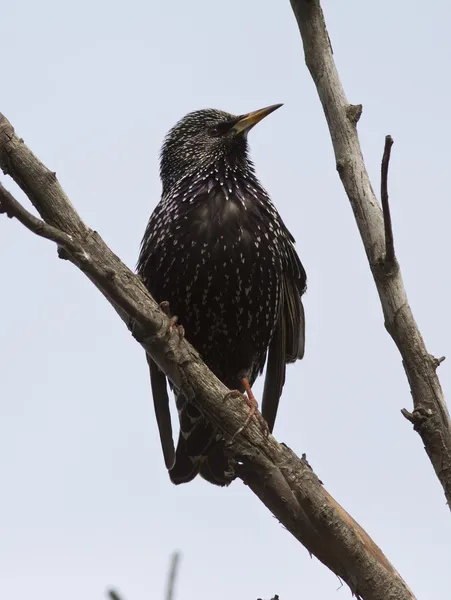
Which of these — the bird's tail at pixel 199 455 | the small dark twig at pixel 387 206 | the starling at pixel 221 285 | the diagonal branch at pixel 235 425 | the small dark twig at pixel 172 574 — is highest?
the starling at pixel 221 285

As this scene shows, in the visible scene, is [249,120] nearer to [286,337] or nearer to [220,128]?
[220,128]

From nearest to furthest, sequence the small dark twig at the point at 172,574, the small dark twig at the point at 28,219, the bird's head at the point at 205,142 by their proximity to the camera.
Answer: the small dark twig at the point at 172,574
the small dark twig at the point at 28,219
the bird's head at the point at 205,142

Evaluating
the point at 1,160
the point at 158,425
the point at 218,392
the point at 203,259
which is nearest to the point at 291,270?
the point at 203,259

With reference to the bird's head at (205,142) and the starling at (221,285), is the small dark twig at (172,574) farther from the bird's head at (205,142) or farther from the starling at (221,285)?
the bird's head at (205,142)

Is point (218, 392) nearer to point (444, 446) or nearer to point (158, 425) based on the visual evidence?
point (444, 446)

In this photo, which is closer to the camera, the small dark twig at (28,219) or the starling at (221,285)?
the small dark twig at (28,219)

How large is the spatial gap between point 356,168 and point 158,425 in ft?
7.55

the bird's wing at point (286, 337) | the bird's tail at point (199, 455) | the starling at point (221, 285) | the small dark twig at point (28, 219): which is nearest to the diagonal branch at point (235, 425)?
the small dark twig at point (28, 219)

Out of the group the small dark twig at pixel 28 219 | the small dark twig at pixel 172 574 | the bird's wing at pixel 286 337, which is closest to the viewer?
the small dark twig at pixel 172 574

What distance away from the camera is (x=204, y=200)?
5.73 metres

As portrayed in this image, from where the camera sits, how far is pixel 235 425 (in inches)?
164

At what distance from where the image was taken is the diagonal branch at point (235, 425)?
3865 millimetres

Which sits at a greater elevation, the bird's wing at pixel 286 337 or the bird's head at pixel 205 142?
the bird's head at pixel 205 142

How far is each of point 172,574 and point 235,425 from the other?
1953 mm
